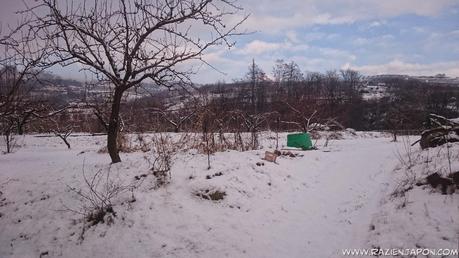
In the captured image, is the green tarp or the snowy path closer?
the snowy path

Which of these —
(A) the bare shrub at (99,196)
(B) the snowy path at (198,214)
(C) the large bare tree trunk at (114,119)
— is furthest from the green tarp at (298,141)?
(A) the bare shrub at (99,196)

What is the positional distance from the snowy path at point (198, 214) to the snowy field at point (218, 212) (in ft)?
0.05

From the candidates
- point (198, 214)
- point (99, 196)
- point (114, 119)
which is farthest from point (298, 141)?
point (99, 196)

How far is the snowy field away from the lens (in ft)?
15.1

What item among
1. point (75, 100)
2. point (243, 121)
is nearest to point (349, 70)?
point (243, 121)

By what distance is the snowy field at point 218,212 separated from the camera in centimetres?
460

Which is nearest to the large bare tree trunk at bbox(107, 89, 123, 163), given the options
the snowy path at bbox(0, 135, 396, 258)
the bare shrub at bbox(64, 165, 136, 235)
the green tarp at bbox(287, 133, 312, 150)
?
the snowy path at bbox(0, 135, 396, 258)

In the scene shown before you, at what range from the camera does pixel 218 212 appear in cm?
553

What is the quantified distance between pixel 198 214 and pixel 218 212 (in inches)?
13.4

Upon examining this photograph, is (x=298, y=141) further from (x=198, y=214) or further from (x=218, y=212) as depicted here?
(x=198, y=214)

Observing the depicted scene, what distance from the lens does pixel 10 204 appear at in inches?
233

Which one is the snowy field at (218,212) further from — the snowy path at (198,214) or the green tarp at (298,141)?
the green tarp at (298,141)

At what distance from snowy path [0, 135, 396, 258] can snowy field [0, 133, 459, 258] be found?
0.02 metres

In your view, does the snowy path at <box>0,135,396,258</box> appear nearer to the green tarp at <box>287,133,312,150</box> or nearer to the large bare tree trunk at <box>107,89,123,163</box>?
the large bare tree trunk at <box>107,89,123,163</box>
